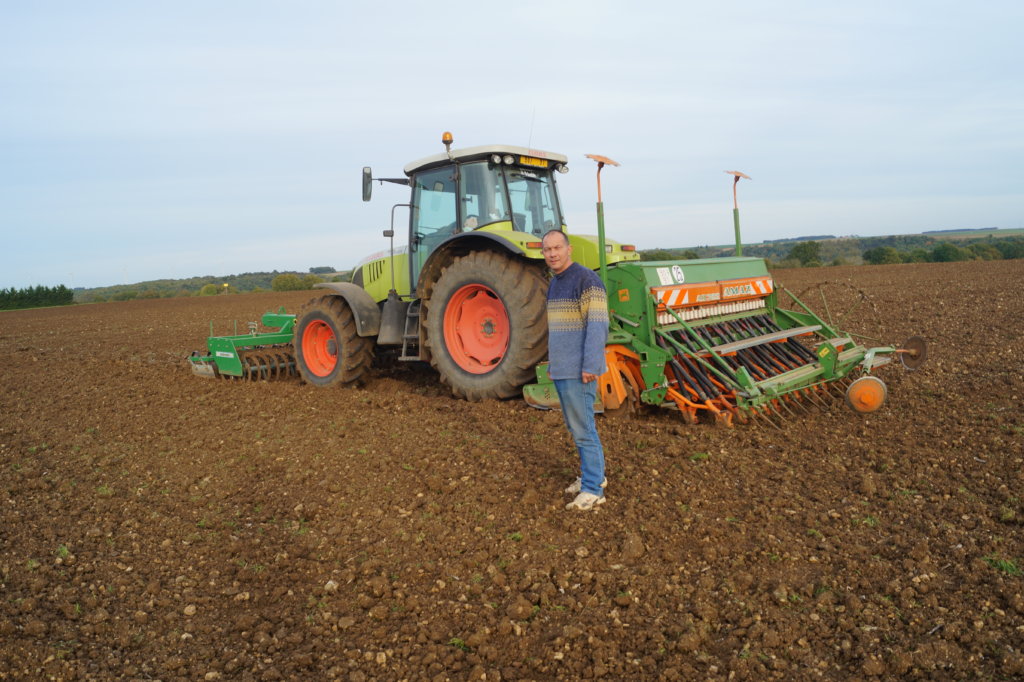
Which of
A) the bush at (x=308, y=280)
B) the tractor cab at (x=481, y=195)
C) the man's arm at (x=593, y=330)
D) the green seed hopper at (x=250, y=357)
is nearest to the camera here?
the man's arm at (x=593, y=330)

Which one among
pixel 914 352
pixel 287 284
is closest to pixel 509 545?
pixel 914 352

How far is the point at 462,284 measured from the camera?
21.1ft

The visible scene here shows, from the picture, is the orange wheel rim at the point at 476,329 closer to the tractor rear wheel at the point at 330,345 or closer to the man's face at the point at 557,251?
the tractor rear wheel at the point at 330,345

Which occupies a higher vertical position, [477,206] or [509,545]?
[477,206]

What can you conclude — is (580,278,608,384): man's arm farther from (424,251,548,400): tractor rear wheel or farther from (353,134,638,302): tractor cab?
(353,134,638,302): tractor cab

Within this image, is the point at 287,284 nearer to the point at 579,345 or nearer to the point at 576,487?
the point at 576,487

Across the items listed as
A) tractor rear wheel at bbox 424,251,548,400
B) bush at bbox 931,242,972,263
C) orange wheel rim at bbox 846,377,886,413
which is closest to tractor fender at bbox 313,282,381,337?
tractor rear wheel at bbox 424,251,548,400

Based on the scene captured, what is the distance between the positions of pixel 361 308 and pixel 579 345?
407cm

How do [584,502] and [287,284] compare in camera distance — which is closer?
[584,502]

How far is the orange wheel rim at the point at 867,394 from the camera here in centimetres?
521

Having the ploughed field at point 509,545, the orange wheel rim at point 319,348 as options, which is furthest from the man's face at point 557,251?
the orange wheel rim at point 319,348

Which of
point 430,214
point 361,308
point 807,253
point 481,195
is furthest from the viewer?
point 807,253

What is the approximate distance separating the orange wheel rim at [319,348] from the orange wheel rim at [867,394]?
5335 mm

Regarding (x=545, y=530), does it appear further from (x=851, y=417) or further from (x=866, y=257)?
(x=866, y=257)
